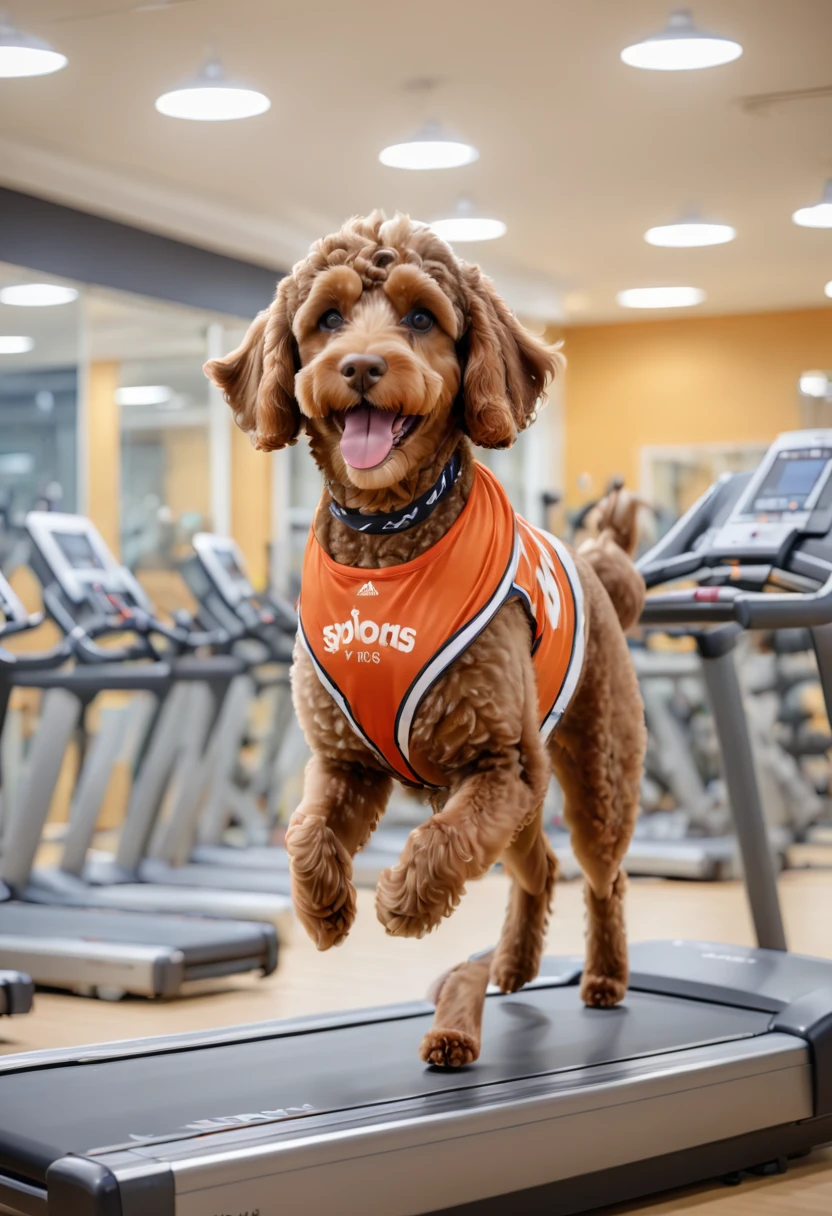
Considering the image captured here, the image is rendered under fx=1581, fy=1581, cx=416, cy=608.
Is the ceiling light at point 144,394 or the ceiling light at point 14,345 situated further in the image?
the ceiling light at point 144,394

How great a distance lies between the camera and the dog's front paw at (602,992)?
321cm

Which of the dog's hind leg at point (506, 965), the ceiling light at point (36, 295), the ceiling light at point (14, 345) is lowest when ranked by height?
the dog's hind leg at point (506, 965)

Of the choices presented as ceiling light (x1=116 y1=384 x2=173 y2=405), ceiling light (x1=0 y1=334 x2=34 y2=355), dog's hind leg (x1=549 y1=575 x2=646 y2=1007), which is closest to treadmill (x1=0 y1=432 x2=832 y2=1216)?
dog's hind leg (x1=549 y1=575 x2=646 y2=1007)

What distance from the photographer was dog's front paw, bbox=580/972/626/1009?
3.21 metres

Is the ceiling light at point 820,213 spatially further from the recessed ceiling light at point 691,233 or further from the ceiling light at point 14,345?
the ceiling light at point 14,345

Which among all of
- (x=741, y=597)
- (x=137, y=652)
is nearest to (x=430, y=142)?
(x=137, y=652)

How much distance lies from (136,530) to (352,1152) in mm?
6528

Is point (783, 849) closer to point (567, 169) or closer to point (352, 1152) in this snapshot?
point (567, 169)

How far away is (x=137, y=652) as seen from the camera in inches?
218

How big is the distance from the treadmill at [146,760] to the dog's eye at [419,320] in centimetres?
317

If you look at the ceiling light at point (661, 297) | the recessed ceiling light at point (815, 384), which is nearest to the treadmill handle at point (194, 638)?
the ceiling light at point (661, 297)

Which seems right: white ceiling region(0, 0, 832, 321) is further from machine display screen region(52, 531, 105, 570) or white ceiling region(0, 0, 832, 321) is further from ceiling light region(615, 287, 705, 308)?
machine display screen region(52, 531, 105, 570)

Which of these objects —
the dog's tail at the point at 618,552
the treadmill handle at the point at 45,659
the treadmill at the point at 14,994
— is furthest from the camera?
the treadmill handle at the point at 45,659

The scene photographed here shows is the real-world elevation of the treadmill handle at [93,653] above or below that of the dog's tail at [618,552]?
below
